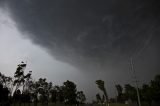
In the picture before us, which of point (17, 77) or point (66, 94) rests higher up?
point (17, 77)

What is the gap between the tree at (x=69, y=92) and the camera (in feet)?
304

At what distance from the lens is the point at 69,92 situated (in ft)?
304

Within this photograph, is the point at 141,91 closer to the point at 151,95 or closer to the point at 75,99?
the point at 151,95

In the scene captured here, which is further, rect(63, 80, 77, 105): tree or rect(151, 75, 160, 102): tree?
rect(63, 80, 77, 105): tree

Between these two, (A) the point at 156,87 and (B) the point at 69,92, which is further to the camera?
(B) the point at 69,92

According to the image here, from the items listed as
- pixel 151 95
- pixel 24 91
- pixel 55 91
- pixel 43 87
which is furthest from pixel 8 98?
pixel 151 95

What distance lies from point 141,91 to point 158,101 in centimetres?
1082

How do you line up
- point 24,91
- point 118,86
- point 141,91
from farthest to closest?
1. point 118,86
2. point 141,91
3. point 24,91

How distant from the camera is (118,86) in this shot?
161375 millimetres

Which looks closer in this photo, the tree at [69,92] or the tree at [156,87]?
the tree at [156,87]

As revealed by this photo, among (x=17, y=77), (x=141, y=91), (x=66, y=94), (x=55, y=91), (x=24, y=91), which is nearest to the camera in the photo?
(x=17, y=77)

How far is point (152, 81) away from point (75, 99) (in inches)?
1400

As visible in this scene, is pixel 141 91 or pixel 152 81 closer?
pixel 152 81

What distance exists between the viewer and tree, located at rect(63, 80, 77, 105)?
3644 inches
